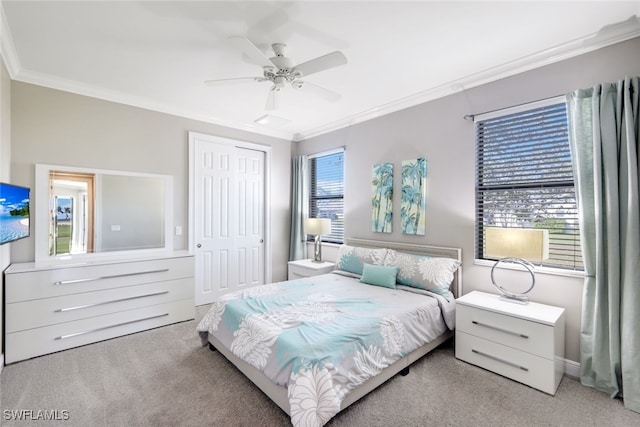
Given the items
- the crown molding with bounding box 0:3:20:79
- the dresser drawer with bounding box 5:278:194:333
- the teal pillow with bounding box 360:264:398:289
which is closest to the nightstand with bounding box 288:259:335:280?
the teal pillow with bounding box 360:264:398:289

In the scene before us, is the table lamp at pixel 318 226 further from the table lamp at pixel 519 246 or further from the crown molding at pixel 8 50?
the crown molding at pixel 8 50

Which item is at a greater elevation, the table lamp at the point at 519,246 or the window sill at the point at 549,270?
the table lamp at the point at 519,246

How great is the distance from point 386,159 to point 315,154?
1.41 meters

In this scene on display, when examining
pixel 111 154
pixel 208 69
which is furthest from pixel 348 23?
pixel 111 154

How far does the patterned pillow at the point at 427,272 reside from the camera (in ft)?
9.21

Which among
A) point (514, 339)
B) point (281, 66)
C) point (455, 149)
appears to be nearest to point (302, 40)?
point (281, 66)

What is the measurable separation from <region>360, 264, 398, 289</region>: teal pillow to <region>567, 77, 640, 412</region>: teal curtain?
1499 millimetres

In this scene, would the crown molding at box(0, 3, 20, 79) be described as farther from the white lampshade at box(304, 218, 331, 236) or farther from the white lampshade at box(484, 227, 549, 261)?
the white lampshade at box(484, 227, 549, 261)

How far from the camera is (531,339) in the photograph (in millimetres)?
2146

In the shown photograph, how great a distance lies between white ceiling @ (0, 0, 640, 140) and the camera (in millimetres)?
1955

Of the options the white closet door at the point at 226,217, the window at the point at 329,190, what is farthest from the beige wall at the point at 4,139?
the window at the point at 329,190

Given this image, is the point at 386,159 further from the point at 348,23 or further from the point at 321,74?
the point at 348,23

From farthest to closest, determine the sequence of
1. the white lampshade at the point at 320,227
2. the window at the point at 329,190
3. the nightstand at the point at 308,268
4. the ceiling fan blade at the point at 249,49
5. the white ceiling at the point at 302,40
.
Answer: the window at the point at 329,190, the white lampshade at the point at 320,227, the nightstand at the point at 308,268, the white ceiling at the point at 302,40, the ceiling fan blade at the point at 249,49

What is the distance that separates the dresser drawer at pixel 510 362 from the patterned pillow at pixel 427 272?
0.45 meters
